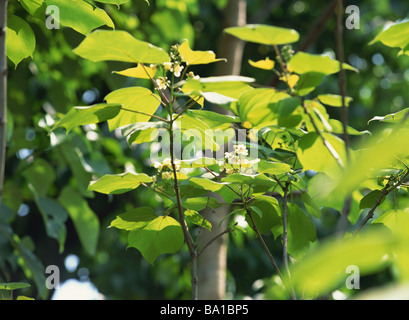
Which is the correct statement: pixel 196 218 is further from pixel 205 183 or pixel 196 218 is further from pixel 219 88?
pixel 219 88

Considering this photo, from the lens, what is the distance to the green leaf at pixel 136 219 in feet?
3.07

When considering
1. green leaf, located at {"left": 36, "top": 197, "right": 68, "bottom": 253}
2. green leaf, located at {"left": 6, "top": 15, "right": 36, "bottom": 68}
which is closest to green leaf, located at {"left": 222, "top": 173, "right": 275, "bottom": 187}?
green leaf, located at {"left": 6, "top": 15, "right": 36, "bottom": 68}

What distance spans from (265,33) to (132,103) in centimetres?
33

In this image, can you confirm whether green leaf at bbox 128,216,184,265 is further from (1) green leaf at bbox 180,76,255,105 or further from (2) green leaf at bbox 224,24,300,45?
(2) green leaf at bbox 224,24,300,45

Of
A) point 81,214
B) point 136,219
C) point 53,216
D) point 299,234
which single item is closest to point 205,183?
point 136,219

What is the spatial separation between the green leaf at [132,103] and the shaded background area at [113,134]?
1.34 meters

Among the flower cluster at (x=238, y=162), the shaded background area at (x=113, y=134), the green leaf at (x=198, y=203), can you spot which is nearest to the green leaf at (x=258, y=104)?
the flower cluster at (x=238, y=162)

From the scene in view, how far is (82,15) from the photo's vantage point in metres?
0.99

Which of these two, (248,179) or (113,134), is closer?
(248,179)

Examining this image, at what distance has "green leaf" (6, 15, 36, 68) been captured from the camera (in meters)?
1.03

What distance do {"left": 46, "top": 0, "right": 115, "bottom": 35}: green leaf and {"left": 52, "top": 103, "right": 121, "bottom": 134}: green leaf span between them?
0.26m

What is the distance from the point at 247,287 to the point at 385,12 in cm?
290
